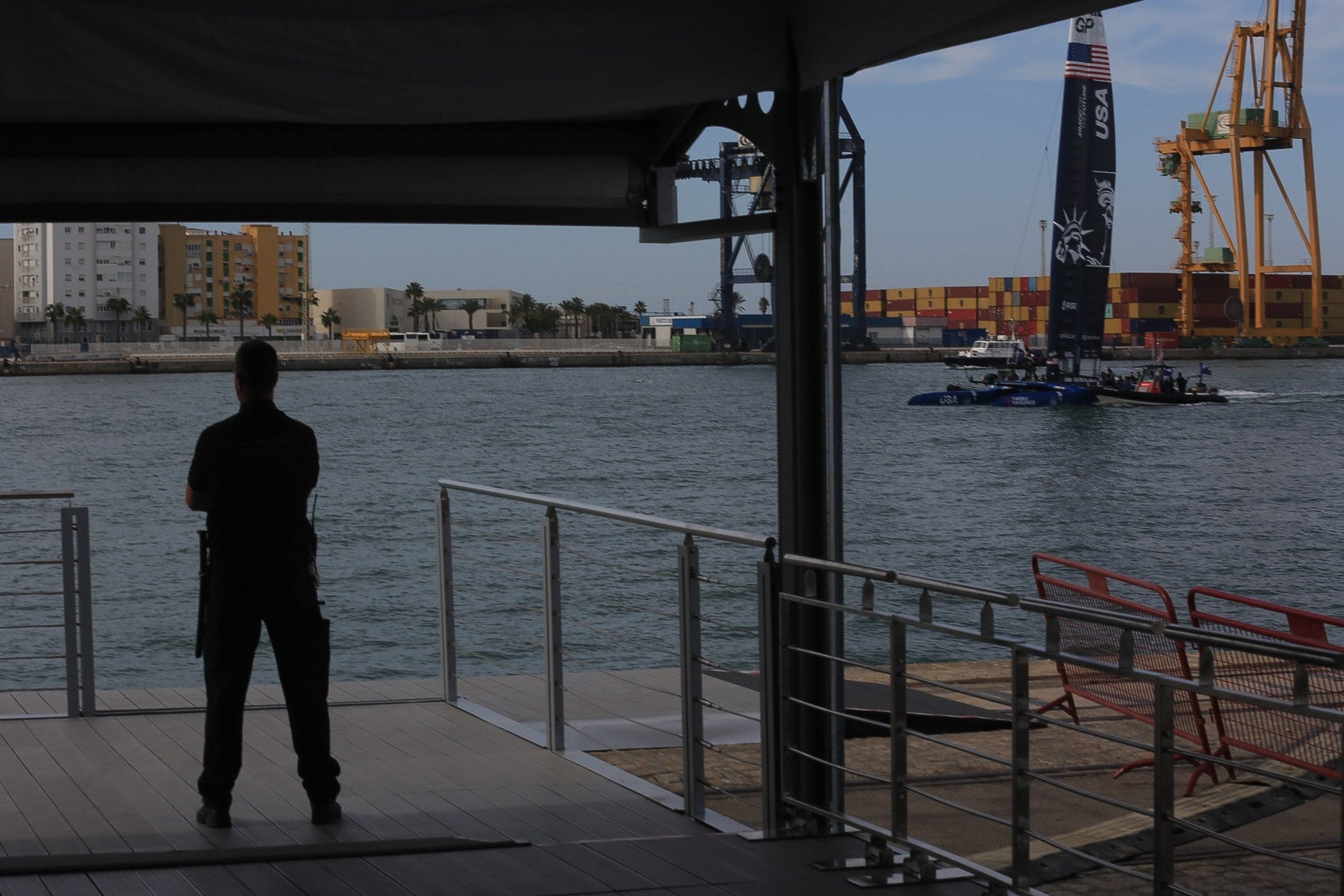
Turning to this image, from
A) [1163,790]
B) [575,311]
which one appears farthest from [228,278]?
[1163,790]

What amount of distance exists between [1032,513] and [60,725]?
78.7ft

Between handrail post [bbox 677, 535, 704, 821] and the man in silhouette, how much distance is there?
2.34ft

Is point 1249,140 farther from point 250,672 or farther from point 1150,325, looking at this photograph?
point 250,672

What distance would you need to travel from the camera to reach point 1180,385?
49.0m

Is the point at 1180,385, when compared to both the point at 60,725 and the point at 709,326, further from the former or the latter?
the point at 60,725

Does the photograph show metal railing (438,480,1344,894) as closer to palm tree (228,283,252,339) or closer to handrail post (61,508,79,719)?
handrail post (61,508,79,719)

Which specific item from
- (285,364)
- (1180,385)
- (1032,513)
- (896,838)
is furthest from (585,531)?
(285,364)

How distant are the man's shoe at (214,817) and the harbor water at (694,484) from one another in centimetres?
601

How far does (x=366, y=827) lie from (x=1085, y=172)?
36.1 meters

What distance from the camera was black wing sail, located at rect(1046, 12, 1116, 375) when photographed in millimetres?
36375

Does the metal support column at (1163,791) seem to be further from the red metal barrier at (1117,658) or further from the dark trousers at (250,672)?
the red metal barrier at (1117,658)

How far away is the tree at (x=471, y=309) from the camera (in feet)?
324

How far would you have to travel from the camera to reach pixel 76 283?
89.8 meters

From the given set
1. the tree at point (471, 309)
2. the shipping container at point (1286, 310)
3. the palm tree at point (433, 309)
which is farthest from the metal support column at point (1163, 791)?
the palm tree at point (433, 309)
